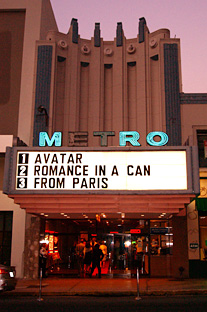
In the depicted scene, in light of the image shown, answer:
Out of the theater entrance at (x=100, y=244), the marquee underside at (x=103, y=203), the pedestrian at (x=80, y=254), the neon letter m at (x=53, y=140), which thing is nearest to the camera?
the marquee underside at (x=103, y=203)

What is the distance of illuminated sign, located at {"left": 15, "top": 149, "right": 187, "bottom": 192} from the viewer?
15961 millimetres

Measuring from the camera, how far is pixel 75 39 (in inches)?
926

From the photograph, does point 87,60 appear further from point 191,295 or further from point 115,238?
point 191,295

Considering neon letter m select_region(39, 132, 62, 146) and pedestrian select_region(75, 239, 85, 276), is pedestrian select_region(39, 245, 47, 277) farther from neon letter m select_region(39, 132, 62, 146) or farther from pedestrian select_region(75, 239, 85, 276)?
neon letter m select_region(39, 132, 62, 146)

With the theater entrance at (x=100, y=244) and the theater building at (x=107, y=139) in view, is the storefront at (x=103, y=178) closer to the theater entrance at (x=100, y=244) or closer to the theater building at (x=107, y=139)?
the theater building at (x=107, y=139)

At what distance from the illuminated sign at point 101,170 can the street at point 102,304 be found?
14.1 ft

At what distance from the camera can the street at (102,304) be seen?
11.5 meters

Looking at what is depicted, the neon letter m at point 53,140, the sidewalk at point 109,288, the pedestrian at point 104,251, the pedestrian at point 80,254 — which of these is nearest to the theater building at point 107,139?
the neon letter m at point 53,140

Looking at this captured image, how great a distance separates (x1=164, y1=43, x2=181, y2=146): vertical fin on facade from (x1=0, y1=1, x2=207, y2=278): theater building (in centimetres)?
6

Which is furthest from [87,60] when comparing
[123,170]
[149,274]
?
[149,274]

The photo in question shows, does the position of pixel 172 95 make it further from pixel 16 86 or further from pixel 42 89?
pixel 16 86

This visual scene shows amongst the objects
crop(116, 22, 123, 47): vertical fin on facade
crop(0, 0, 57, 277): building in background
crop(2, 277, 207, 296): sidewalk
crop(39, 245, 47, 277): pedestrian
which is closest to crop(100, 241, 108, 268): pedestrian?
crop(2, 277, 207, 296): sidewalk

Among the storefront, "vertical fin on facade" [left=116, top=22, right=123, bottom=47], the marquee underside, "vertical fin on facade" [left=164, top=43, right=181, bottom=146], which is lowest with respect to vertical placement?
the marquee underside

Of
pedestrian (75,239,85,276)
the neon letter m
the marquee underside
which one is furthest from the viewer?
pedestrian (75,239,85,276)
